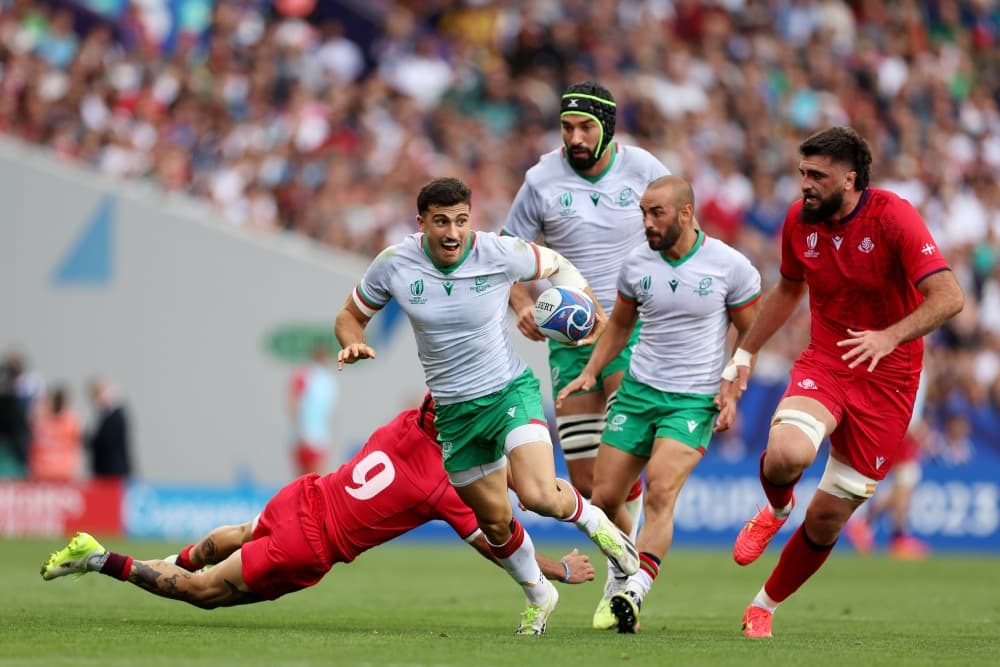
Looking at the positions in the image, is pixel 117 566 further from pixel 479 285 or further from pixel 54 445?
pixel 54 445

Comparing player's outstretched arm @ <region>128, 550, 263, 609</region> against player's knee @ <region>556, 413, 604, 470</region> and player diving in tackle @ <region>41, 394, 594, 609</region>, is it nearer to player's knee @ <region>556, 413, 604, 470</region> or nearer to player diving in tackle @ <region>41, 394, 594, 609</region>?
player diving in tackle @ <region>41, 394, 594, 609</region>

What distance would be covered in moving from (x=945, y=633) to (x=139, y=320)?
17361 millimetres

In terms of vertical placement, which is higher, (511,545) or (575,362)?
→ (575,362)

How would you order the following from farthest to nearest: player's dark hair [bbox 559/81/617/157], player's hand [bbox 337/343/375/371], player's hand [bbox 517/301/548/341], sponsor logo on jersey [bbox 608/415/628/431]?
player's dark hair [bbox 559/81/617/157], sponsor logo on jersey [bbox 608/415/628/431], player's hand [bbox 517/301/548/341], player's hand [bbox 337/343/375/371]

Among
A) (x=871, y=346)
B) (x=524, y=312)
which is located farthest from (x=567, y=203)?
(x=871, y=346)

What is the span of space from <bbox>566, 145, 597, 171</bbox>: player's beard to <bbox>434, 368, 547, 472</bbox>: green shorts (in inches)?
85.4

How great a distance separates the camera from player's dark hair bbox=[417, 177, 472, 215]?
995 cm

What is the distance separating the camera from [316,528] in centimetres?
1052

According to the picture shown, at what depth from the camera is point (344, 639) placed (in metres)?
9.64

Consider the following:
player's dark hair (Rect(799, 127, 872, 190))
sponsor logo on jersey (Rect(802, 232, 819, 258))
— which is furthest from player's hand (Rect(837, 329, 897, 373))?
player's dark hair (Rect(799, 127, 872, 190))

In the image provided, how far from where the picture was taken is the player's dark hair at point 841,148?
9.84 m

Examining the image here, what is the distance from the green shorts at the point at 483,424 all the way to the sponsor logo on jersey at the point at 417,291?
67 centimetres

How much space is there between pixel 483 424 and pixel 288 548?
1.44 metres

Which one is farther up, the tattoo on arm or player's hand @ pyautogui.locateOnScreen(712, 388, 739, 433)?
player's hand @ pyautogui.locateOnScreen(712, 388, 739, 433)
